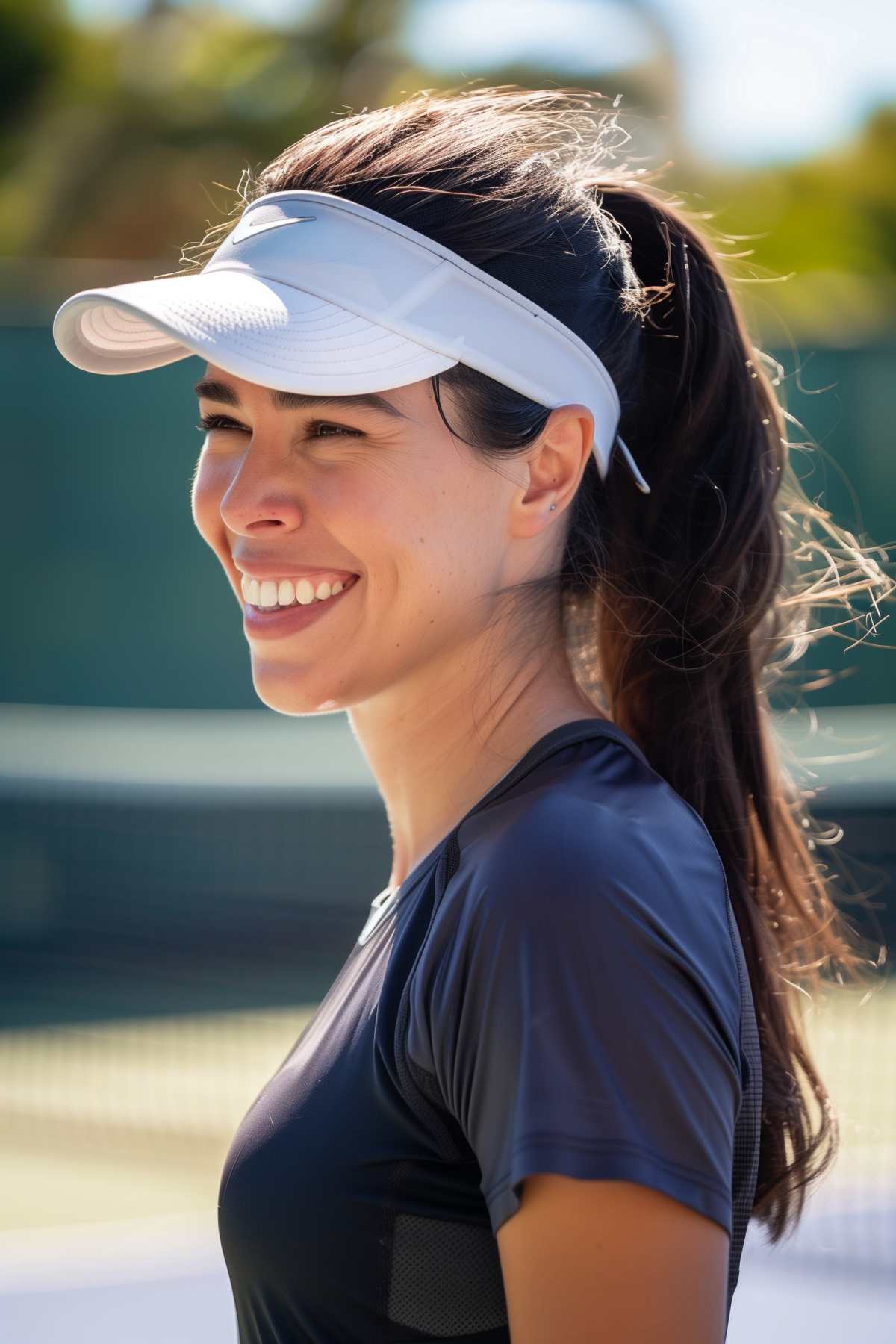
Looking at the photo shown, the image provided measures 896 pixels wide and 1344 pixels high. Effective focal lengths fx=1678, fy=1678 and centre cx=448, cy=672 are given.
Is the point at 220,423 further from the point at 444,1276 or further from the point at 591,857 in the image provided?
the point at 444,1276

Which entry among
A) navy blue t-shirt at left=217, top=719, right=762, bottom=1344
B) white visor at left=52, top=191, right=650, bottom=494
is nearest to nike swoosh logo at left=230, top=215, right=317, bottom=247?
white visor at left=52, top=191, right=650, bottom=494

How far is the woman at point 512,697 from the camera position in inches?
49.1

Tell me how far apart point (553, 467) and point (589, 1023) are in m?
0.71

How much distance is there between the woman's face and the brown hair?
11 centimetres

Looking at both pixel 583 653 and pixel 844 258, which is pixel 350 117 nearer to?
pixel 583 653

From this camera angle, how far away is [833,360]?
30.6ft

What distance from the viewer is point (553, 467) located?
69.4 inches

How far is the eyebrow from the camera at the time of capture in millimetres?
1664

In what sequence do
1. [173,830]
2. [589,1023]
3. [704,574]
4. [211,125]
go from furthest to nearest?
[211,125] < [173,830] < [704,574] < [589,1023]

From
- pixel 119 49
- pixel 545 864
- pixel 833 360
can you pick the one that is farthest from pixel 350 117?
pixel 119 49

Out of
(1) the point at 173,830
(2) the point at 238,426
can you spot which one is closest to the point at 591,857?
(2) the point at 238,426

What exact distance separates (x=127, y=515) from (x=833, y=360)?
A: 156 inches

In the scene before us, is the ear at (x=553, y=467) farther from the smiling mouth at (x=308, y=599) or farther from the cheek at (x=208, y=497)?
the cheek at (x=208, y=497)

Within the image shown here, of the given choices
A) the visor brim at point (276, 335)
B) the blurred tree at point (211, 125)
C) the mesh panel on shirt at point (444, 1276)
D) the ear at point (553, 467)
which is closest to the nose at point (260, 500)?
the visor brim at point (276, 335)
